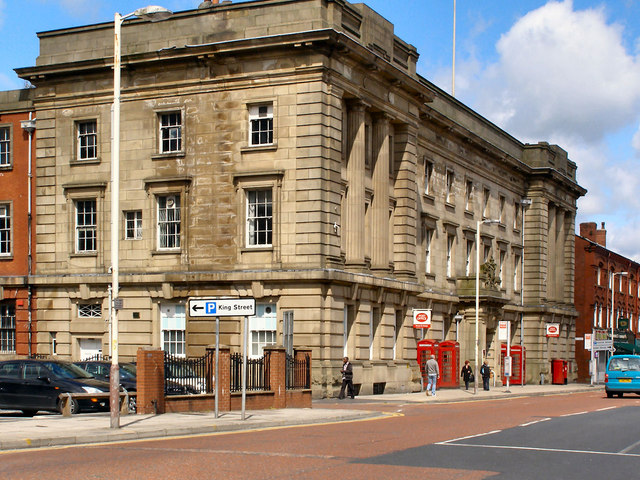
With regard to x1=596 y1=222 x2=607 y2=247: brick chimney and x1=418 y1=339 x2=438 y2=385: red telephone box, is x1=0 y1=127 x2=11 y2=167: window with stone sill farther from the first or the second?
x1=596 y1=222 x2=607 y2=247: brick chimney

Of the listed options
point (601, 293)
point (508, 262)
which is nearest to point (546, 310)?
point (508, 262)

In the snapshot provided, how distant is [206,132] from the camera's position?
3953 centimetres

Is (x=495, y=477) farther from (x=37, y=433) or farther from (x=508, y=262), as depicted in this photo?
(x=508, y=262)

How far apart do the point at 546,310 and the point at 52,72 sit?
39.3 m

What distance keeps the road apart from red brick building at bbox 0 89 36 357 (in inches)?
846

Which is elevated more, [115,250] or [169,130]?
[169,130]

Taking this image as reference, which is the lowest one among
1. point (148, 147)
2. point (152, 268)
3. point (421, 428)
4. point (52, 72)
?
point (421, 428)

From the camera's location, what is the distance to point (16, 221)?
43.2 m

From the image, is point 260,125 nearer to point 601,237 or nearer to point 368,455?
point 368,455

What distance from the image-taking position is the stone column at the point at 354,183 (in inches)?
1596

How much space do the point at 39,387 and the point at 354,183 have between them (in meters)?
17.7

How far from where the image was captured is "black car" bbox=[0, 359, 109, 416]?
26281 mm

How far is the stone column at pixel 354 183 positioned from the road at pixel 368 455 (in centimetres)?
1594

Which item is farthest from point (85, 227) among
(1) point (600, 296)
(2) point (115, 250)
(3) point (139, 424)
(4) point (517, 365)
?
(1) point (600, 296)
